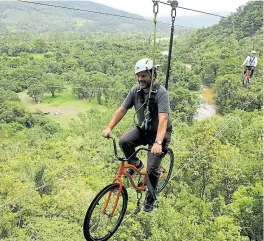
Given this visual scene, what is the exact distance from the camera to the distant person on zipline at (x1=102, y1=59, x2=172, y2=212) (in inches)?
155

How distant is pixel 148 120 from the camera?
165 inches

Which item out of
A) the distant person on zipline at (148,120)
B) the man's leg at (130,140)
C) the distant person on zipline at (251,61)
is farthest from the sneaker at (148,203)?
the distant person on zipline at (251,61)

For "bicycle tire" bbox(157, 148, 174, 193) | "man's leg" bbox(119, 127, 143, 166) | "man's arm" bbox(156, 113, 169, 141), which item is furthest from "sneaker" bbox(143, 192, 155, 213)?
"man's arm" bbox(156, 113, 169, 141)

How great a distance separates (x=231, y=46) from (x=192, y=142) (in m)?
48.6

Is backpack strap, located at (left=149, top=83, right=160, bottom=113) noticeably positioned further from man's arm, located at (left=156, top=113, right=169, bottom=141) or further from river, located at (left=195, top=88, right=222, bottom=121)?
river, located at (left=195, top=88, right=222, bottom=121)

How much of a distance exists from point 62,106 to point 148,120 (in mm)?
58400

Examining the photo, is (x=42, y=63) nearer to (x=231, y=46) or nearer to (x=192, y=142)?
(x=231, y=46)

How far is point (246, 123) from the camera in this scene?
30.8 meters

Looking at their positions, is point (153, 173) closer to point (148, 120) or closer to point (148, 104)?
point (148, 120)

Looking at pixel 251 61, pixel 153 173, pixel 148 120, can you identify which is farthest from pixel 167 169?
pixel 251 61

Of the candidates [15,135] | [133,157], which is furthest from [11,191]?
[15,135]

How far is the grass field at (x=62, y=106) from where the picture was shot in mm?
55938

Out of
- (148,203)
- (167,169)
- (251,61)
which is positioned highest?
(251,61)

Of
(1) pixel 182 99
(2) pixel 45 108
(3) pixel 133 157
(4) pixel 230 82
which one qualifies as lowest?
(2) pixel 45 108
